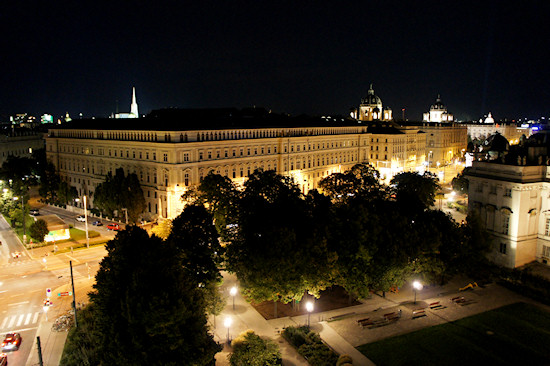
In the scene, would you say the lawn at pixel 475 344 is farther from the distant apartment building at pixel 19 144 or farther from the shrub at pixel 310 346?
the distant apartment building at pixel 19 144

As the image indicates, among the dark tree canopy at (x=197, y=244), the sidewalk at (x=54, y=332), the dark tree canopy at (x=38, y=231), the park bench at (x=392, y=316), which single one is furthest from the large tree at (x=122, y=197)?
the park bench at (x=392, y=316)

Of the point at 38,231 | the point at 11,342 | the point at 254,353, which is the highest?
the point at 38,231

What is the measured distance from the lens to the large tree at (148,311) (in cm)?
2788

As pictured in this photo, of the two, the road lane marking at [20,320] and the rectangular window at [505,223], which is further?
the rectangular window at [505,223]

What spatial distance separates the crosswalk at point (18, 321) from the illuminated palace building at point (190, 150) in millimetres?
37321

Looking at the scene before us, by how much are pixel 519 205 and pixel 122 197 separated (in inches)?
2434

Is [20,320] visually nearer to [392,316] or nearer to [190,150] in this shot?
[392,316]

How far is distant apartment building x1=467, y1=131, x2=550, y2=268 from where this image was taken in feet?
185

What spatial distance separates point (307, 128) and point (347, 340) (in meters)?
78.3

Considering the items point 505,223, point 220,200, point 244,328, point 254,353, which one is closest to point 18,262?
point 220,200

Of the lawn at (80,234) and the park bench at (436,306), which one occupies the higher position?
the lawn at (80,234)

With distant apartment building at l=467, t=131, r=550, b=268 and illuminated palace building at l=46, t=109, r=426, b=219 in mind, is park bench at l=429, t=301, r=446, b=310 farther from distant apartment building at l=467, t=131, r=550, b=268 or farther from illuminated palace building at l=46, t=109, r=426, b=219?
illuminated palace building at l=46, t=109, r=426, b=219

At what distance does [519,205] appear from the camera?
5619 centimetres

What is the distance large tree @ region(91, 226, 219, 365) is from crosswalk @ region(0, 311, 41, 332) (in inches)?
591
